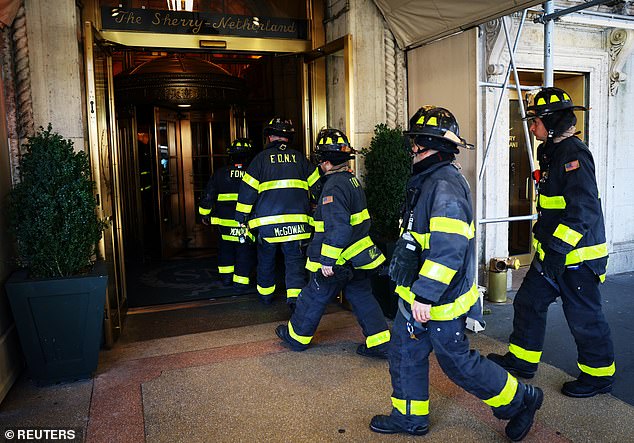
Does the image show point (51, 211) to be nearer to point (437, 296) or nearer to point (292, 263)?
point (292, 263)

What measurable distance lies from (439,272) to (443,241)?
17 cm

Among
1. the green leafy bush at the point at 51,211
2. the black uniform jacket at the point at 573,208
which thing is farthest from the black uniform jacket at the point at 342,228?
the green leafy bush at the point at 51,211

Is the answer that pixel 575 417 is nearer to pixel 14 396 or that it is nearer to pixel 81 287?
pixel 81 287

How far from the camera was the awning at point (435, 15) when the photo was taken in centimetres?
466

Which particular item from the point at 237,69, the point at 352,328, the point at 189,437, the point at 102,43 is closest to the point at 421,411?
the point at 189,437

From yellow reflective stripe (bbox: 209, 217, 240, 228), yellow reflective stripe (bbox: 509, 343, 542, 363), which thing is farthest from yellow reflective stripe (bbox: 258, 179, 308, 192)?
yellow reflective stripe (bbox: 509, 343, 542, 363)

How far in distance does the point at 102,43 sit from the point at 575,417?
16.8 ft

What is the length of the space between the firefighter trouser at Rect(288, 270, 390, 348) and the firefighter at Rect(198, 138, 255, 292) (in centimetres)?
226

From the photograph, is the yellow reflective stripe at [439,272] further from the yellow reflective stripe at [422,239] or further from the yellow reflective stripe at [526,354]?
the yellow reflective stripe at [526,354]

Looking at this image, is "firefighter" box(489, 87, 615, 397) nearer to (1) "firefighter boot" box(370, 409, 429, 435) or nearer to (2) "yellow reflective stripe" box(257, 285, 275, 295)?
(1) "firefighter boot" box(370, 409, 429, 435)

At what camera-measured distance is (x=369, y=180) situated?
5879mm

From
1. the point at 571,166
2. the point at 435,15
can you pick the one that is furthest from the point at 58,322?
the point at 435,15

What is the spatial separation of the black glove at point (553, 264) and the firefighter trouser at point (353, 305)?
139cm

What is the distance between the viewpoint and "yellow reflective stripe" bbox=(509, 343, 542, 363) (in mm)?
4137
